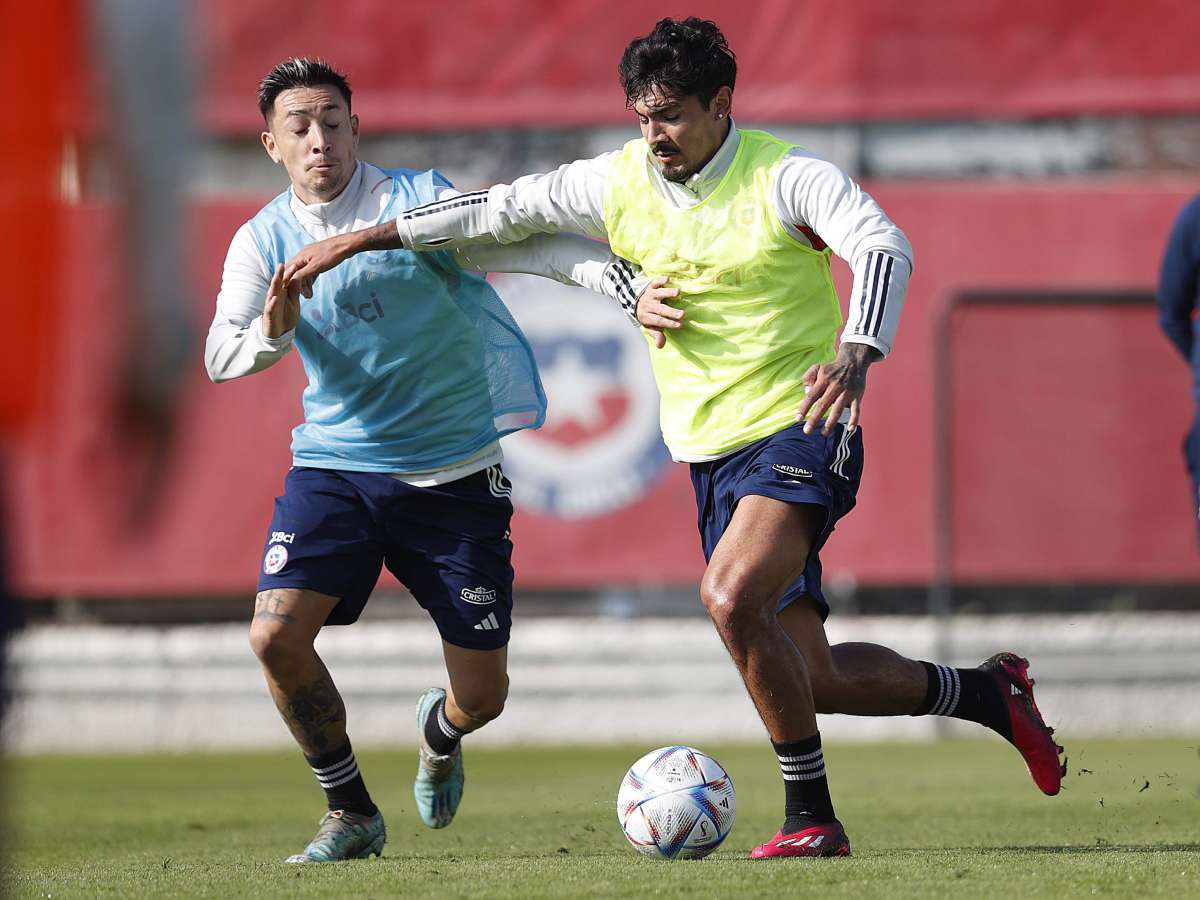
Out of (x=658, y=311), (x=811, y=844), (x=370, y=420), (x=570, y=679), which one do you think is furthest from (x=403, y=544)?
(x=570, y=679)

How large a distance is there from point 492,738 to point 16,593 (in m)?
9.64

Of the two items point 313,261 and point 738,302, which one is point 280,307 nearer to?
point 313,261

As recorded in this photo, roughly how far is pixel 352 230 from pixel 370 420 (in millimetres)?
636

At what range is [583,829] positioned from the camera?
6.43m

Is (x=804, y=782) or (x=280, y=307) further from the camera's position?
(x=280, y=307)

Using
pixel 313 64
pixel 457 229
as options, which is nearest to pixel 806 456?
pixel 457 229

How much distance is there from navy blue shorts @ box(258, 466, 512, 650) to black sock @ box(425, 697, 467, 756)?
430 millimetres

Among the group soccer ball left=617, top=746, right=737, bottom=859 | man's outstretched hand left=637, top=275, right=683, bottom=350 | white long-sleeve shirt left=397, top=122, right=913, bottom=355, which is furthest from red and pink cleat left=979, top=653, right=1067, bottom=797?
man's outstretched hand left=637, top=275, right=683, bottom=350

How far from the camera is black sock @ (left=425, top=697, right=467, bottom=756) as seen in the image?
6.13m

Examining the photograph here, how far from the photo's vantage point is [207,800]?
835 centimetres

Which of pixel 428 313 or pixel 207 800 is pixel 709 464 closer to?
pixel 428 313

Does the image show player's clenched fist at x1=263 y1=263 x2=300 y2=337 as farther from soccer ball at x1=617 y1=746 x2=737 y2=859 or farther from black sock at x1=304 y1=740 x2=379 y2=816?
soccer ball at x1=617 y1=746 x2=737 y2=859

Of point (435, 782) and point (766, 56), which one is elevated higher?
point (766, 56)

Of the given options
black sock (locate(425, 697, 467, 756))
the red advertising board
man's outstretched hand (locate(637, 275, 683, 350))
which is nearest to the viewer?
man's outstretched hand (locate(637, 275, 683, 350))
